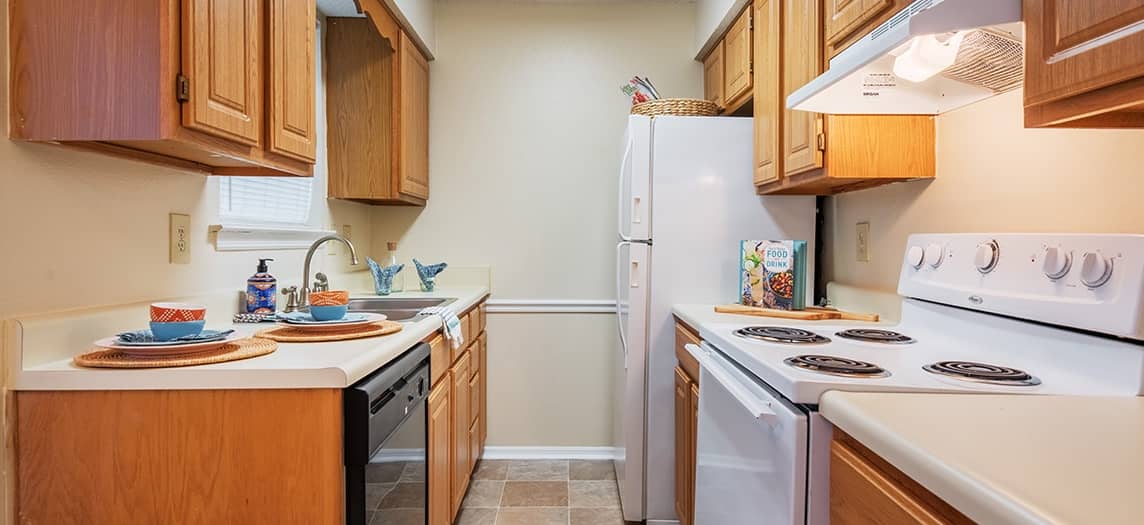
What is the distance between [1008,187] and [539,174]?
2.11 meters

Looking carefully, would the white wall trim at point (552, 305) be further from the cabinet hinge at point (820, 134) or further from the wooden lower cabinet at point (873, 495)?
the wooden lower cabinet at point (873, 495)

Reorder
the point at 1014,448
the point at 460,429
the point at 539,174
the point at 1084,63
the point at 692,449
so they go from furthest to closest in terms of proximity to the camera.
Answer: the point at 539,174 → the point at 460,429 → the point at 692,449 → the point at 1084,63 → the point at 1014,448

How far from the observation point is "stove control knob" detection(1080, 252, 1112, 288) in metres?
1.04

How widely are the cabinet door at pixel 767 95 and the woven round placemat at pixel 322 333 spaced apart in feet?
4.46

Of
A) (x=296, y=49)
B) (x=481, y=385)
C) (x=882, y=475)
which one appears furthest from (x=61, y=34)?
(x=481, y=385)

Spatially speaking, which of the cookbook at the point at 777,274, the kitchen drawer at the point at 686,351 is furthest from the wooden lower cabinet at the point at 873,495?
the cookbook at the point at 777,274

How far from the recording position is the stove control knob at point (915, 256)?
1581 mm

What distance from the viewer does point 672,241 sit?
2.33m

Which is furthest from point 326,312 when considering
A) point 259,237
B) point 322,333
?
point 259,237

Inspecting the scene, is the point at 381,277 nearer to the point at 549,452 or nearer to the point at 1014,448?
the point at 549,452

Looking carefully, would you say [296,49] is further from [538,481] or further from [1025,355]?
[538,481]

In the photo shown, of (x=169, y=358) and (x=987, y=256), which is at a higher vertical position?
(x=987, y=256)

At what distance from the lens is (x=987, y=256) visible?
132 cm

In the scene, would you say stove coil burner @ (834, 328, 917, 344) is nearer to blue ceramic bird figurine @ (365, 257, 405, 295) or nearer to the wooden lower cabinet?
the wooden lower cabinet
